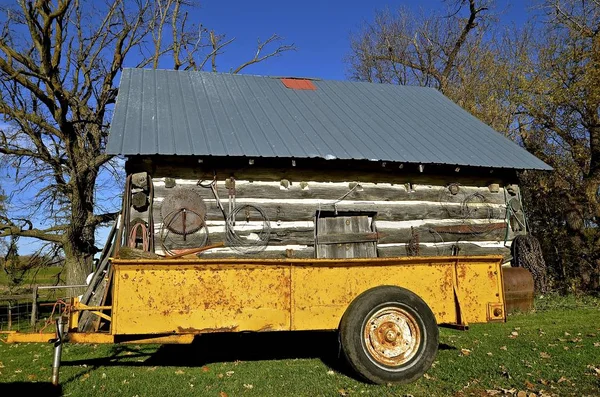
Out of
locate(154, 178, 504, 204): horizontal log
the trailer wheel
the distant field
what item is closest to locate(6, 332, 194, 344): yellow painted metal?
the trailer wheel

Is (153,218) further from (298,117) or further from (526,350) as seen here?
(526,350)

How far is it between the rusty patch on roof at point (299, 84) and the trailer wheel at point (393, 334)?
8339 mm

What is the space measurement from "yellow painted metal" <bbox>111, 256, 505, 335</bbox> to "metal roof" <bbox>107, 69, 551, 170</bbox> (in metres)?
A: 3.41

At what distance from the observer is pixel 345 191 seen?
887 cm

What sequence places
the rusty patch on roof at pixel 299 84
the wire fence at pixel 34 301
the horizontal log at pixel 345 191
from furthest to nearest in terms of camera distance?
the rusty patch on roof at pixel 299 84, the wire fence at pixel 34 301, the horizontal log at pixel 345 191

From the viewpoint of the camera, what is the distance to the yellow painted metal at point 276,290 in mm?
4445

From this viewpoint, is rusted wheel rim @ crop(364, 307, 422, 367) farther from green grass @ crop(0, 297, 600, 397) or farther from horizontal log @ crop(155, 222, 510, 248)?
horizontal log @ crop(155, 222, 510, 248)

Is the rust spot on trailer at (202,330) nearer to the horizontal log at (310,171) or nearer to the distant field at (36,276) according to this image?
the horizontal log at (310,171)

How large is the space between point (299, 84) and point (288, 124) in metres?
3.39

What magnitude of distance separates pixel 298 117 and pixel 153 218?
388 cm

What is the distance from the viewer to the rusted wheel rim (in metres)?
4.73

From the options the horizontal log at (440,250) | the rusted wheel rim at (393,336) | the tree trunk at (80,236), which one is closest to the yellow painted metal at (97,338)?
the rusted wheel rim at (393,336)

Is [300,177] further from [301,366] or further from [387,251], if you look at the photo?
[301,366]

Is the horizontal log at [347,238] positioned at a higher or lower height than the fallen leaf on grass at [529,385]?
higher
